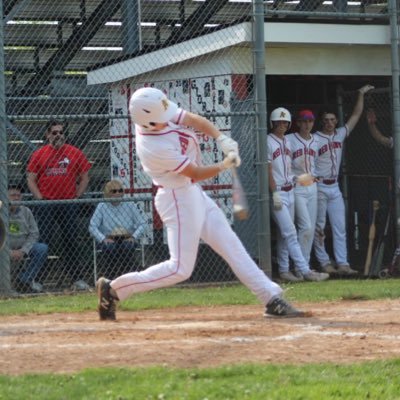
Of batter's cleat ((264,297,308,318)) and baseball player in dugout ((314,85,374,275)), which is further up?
baseball player in dugout ((314,85,374,275))

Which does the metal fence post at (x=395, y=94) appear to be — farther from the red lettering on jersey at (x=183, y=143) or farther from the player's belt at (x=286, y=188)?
the red lettering on jersey at (x=183, y=143)

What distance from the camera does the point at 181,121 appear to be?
9.19 m

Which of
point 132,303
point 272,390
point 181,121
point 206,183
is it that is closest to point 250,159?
point 206,183

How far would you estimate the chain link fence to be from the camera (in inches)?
524

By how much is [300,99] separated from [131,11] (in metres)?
2.60

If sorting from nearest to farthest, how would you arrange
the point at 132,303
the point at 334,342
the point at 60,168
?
the point at 334,342 < the point at 132,303 < the point at 60,168

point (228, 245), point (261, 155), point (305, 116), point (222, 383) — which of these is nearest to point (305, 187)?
point (305, 116)

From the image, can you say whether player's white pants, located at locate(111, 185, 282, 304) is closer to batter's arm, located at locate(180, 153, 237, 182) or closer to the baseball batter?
batter's arm, located at locate(180, 153, 237, 182)

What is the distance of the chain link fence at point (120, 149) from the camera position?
13305 millimetres

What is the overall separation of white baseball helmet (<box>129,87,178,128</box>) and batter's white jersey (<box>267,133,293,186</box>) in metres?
4.73

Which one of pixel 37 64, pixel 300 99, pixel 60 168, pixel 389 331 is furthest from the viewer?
pixel 37 64

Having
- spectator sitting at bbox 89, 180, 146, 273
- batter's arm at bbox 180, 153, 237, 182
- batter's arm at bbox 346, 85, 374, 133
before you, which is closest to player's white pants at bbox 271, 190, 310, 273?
batter's arm at bbox 346, 85, 374, 133

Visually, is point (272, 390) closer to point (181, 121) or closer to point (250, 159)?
point (181, 121)

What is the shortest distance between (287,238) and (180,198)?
4.60 metres
